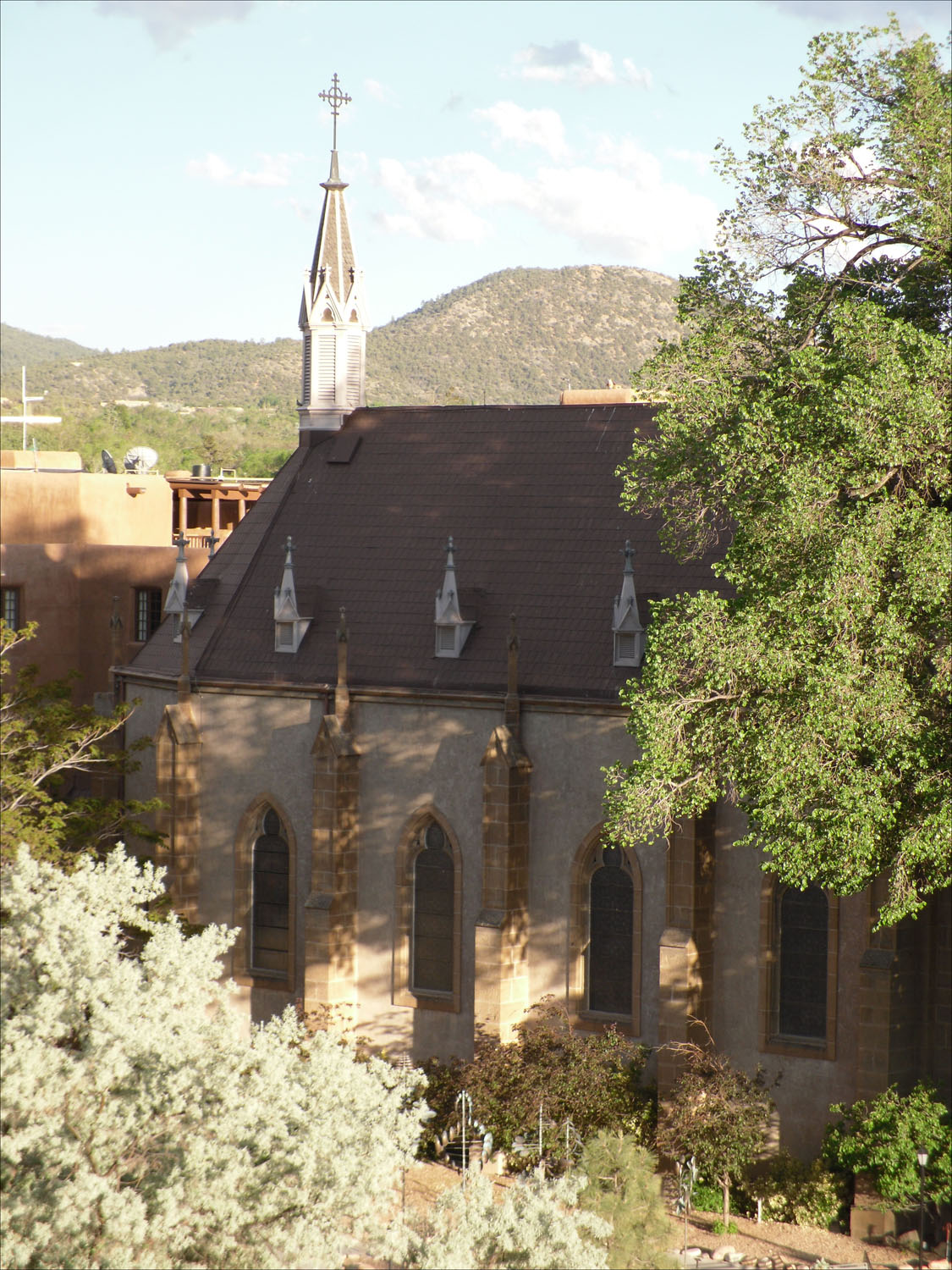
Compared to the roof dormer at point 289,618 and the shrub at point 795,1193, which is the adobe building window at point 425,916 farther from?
the shrub at point 795,1193

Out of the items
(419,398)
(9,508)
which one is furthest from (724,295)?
(419,398)

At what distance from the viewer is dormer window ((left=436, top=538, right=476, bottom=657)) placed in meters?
34.2

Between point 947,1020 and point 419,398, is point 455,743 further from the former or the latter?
point 419,398

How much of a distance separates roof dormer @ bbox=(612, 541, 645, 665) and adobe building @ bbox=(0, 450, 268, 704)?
14.0 metres

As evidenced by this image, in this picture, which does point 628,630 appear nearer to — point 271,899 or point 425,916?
point 425,916

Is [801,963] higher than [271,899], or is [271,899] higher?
[271,899]

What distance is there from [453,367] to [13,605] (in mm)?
101244

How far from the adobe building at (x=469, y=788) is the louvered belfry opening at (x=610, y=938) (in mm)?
49

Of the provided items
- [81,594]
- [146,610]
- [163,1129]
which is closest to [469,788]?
[163,1129]

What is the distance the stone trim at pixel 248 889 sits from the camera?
35562mm

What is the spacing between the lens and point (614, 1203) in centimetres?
2089

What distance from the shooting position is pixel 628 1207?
20.9 meters

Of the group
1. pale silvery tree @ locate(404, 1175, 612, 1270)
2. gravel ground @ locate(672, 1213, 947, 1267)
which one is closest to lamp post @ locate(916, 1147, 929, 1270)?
gravel ground @ locate(672, 1213, 947, 1267)

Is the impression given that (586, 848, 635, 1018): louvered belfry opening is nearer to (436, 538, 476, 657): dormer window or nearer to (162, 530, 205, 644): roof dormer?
(436, 538, 476, 657): dormer window
